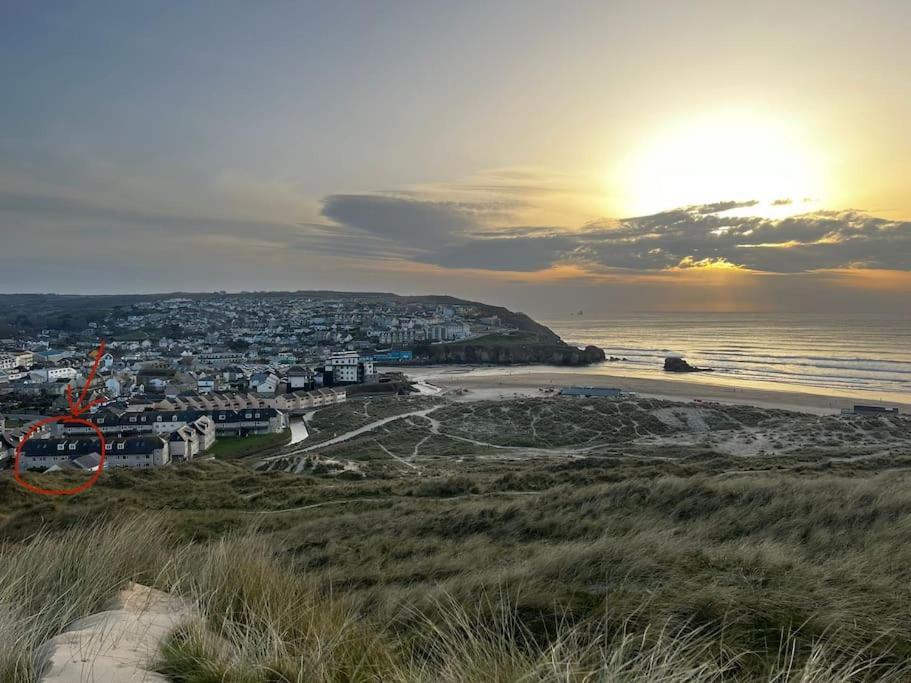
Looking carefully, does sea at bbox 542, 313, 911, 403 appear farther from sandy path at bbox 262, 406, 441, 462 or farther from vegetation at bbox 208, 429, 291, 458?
vegetation at bbox 208, 429, 291, 458

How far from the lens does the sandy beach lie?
4800cm

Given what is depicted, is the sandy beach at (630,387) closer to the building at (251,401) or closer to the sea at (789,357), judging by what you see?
the sea at (789,357)

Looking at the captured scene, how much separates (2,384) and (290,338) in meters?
62.0

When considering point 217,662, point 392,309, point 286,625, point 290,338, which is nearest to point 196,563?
point 286,625

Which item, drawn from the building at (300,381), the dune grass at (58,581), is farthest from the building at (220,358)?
the dune grass at (58,581)

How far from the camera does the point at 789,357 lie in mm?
81562

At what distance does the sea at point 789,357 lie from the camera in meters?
58.6

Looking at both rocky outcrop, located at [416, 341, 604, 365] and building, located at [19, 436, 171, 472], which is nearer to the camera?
building, located at [19, 436, 171, 472]

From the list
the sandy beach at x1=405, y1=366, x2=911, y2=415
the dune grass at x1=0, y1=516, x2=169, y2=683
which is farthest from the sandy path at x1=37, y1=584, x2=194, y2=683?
the sandy beach at x1=405, y1=366, x2=911, y2=415

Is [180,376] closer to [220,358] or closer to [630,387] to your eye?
[220,358]

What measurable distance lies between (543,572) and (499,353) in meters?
89.8

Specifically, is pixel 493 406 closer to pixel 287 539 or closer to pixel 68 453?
pixel 68 453

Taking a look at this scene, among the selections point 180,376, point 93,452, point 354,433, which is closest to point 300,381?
point 180,376

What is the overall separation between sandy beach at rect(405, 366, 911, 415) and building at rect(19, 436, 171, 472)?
94.1ft
